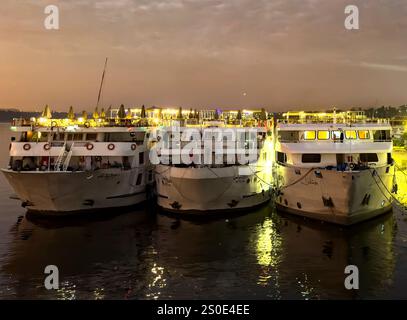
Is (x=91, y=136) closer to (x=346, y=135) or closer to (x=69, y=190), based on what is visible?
(x=69, y=190)

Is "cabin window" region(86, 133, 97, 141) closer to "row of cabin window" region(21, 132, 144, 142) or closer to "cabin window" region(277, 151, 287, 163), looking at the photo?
"row of cabin window" region(21, 132, 144, 142)

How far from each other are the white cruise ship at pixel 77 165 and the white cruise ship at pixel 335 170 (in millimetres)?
11428

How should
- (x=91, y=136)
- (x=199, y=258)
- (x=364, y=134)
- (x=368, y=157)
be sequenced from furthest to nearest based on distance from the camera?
(x=91, y=136)
(x=364, y=134)
(x=368, y=157)
(x=199, y=258)

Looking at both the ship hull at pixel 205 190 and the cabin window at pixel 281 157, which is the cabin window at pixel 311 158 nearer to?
the cabin window at pixel 281 157

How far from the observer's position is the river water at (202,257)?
1805 cm

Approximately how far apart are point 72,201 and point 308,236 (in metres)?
16.1

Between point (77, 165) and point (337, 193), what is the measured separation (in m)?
18.8

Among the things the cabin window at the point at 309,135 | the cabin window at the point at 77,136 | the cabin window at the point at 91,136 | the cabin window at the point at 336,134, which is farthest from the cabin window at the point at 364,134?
the cabin window at the point at 77,136

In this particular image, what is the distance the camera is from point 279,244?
24.1 m

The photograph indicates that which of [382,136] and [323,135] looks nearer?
[323,135]

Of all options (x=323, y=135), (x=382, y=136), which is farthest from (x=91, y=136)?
(x=382, y=136)

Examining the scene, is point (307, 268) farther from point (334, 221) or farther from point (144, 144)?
point (144, 144)

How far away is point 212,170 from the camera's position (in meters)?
29.4
